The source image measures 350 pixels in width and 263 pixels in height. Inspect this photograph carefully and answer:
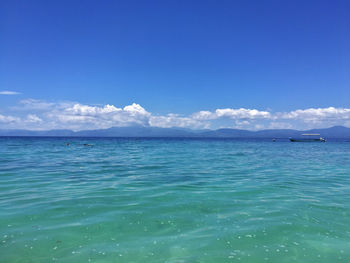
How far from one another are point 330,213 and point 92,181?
614 inches

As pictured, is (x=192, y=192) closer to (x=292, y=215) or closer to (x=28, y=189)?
(x=292, y=215)

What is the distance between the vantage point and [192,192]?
49.9ft

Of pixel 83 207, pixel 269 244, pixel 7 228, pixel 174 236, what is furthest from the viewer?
pixel 83 207

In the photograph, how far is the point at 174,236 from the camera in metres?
8.68

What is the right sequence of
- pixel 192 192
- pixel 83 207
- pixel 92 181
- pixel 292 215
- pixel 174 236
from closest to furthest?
pixel 174 236
pixel 292 215
pixel 83 207
pixel 192 192
pixel 92 181

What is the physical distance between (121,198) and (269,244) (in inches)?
327

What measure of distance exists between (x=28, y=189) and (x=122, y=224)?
9.38 meters

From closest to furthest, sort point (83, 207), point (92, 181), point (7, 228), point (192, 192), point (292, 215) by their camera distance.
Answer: point (7, 228), point (292, 215), point (83, 207), point (192, 192), point (92, 181)

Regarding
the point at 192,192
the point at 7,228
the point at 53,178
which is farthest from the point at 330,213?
the point at 53,178

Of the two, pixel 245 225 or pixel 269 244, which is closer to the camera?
pixel 269 244

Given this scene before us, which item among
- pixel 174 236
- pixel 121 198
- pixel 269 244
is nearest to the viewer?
pixel 269 244

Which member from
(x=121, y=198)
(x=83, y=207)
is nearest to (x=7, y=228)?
(x=83, y=207)

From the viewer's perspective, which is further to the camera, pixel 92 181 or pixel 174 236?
pixel 92 181

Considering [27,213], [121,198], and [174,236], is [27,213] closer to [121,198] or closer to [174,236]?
[121,198]
